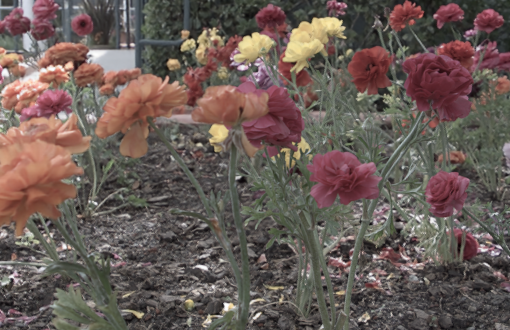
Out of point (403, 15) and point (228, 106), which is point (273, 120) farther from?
point (403, 15)

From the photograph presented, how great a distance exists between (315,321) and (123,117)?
98 centimetres

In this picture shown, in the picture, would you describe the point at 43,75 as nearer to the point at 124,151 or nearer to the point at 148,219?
the point at 148,219

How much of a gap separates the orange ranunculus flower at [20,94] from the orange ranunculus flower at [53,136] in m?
1.22

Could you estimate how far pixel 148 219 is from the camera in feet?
8.28

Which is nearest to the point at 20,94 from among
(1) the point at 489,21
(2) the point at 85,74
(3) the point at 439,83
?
(2) the point at 85,74

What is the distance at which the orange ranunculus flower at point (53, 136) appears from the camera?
31.9 inches

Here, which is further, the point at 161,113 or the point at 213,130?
the point at 213,130

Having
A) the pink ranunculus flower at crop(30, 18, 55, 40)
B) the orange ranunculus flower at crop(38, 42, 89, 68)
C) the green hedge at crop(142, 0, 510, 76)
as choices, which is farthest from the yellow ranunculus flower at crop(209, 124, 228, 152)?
the green hedge at crop(142, 0, 510, 76)

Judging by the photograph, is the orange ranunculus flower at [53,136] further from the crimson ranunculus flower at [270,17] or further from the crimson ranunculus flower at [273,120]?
the crimson ranunculus flower at [270,17]

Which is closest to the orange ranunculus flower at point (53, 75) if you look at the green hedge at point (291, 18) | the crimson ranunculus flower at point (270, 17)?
the crimson ranunculus flower at point (270, 17)

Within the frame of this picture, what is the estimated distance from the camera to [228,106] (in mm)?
801

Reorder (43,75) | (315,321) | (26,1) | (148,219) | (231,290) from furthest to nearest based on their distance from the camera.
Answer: (26,1)
(148,219)
(43,75)
(231,290)
(315,321)

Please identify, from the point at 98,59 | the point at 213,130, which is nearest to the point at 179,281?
the point at 213,130

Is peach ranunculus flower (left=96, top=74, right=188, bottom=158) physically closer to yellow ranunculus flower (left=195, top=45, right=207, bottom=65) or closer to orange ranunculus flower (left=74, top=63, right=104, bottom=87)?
orange ranunculus flower (left=74, top=63, right=104, bottom=87)
